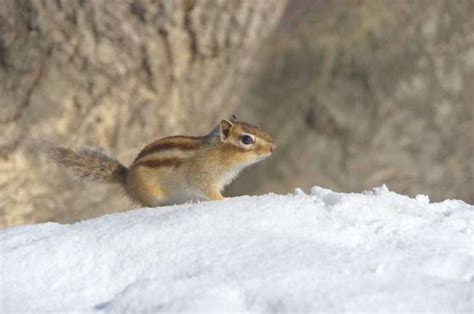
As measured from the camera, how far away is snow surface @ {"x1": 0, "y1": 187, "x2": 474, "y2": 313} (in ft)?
11.1

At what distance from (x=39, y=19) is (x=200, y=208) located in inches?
123

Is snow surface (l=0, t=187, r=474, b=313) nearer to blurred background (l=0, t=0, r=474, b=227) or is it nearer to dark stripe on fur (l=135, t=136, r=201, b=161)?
dark stripe on fur (l=135, t=136, r=201, b=161)

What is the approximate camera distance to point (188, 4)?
6.90 meters

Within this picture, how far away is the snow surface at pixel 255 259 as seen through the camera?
337 cm

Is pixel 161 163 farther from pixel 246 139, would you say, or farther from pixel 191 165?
pixel 246 139

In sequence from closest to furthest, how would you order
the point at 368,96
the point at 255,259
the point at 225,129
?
the point at 255,259
the point at 225,129
the point at 368,96

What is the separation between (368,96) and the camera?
8.05 m

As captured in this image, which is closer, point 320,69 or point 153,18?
point 153,18

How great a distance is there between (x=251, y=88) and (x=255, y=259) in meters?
4.27

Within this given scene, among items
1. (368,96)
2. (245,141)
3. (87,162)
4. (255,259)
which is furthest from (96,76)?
(255,259)

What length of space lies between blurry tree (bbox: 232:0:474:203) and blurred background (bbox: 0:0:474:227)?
12 millimetres

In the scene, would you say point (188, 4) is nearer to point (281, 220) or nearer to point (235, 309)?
point (281, 220)

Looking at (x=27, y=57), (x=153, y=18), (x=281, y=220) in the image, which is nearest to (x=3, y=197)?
(x=27, y=57)

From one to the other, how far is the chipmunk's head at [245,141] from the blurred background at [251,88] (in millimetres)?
1462
